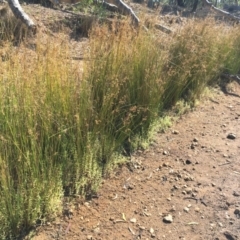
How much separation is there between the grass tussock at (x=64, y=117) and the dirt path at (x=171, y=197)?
6.1 inches

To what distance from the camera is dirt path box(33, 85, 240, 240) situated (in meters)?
2.23

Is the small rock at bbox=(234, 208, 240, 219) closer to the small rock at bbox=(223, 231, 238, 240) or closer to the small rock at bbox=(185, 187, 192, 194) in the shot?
the small rock at bbox=(223, 231, 238, 240)

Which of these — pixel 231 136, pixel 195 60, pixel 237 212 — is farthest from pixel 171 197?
pixel 195 60

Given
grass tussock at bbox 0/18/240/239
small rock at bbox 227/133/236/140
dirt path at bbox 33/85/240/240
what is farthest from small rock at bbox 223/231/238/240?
small rock at bbox 227/133/236/140

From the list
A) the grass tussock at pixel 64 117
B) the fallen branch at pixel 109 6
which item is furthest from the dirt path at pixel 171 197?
the fallen branch at pixel 109 6

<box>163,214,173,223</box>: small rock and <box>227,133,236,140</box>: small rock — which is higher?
<box>227,133,236,140</box>: small rock

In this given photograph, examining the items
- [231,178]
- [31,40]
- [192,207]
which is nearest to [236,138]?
[231,178]

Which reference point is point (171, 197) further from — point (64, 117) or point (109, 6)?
point (109, 6)

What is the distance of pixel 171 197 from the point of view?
2.59 meters

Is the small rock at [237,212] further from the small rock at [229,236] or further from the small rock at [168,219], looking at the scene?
the small rock at [168,219]

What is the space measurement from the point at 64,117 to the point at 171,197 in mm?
998

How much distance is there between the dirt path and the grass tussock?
0.15 metres

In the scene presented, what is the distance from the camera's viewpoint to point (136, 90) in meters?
3.25

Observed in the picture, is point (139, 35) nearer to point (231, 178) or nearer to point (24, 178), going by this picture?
point (231, 178)
